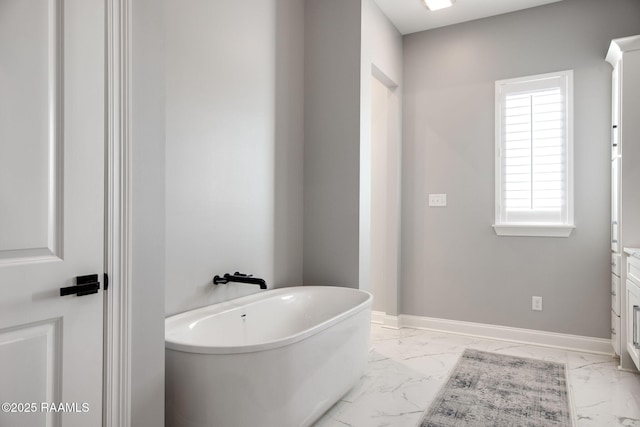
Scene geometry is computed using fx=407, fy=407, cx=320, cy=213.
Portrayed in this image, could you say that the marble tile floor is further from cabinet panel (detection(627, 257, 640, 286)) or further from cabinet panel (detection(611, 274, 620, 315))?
cabinet panel (detection(627, 257, 640, 286))

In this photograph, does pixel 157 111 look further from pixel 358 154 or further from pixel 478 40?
pixel 478 40

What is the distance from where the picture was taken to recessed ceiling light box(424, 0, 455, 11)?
3.31m

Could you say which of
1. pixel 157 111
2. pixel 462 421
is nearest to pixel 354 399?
pixel 462 421

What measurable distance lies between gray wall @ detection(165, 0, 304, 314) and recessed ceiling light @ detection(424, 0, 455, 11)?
105cm

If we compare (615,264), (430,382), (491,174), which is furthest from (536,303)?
(430,382)

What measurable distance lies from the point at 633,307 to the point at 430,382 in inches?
54.2

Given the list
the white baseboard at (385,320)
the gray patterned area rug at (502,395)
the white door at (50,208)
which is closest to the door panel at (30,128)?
the white door at (50,208)

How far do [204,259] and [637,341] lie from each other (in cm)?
272

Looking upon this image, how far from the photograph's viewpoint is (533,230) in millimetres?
3484

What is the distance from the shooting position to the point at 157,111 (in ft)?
4.90

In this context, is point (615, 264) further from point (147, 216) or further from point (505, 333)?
point (147, 216)

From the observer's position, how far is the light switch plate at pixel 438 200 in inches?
153

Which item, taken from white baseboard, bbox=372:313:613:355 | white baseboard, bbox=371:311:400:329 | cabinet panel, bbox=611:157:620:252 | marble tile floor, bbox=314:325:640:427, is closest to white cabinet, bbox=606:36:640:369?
cabinet panel, bbox=611:157:620:252

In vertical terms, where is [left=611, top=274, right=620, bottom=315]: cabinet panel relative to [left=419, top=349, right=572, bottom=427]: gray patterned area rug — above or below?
above
